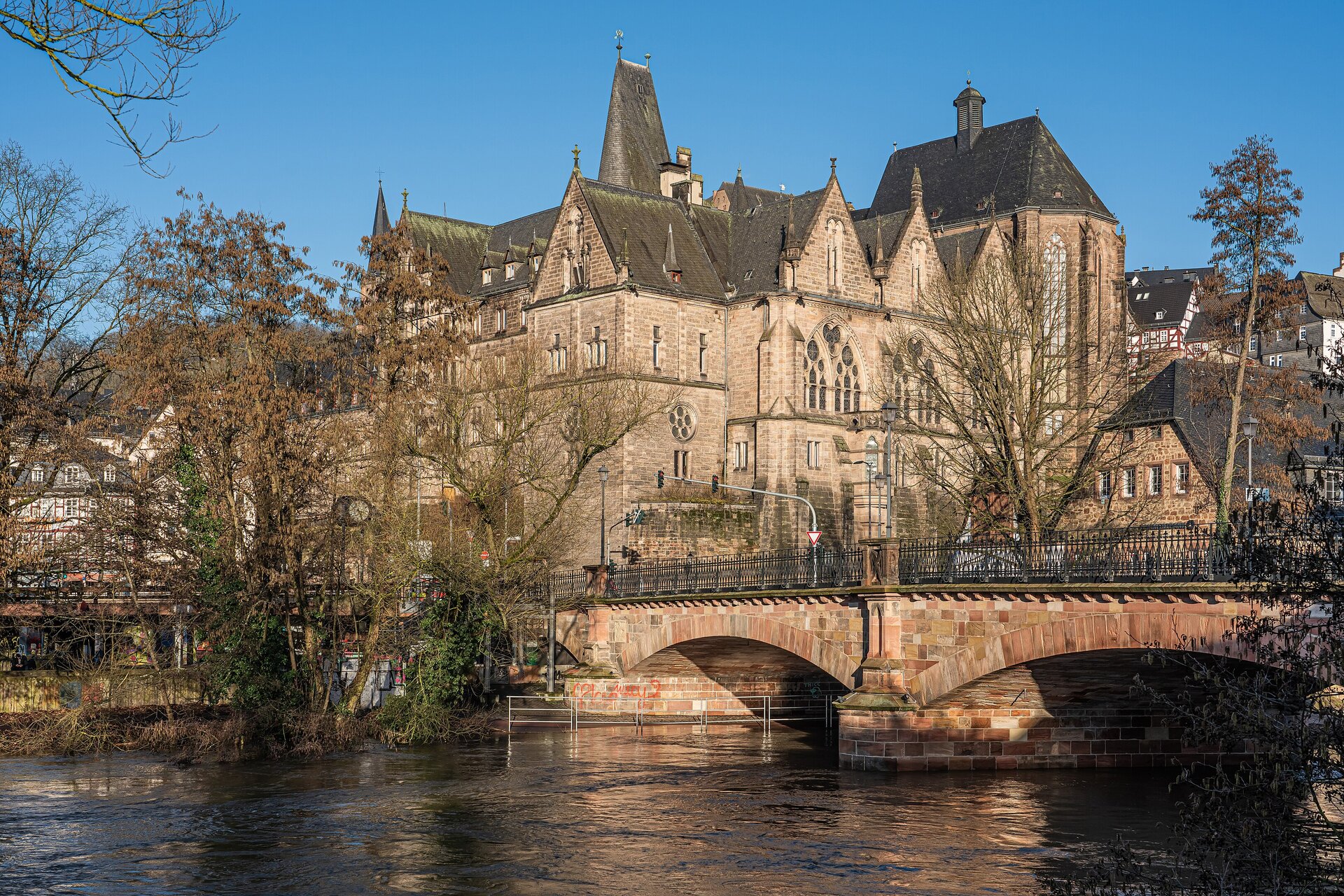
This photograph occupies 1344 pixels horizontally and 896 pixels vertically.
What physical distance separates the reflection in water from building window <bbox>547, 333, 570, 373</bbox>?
2970cm

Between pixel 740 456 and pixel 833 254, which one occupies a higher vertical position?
pixel 833 254

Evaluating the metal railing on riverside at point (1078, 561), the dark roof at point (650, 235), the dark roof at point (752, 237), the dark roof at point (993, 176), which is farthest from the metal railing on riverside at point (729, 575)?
the dark roof at point (993, 176)

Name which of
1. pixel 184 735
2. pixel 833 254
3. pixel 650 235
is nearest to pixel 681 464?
pixel 650 235

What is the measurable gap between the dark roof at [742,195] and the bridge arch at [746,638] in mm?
36708

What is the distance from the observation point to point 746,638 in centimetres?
3762

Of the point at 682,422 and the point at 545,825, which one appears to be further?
the point at 682,422

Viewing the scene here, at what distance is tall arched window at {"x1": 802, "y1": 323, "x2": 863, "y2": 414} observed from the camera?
6325cm

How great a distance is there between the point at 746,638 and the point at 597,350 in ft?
88.4

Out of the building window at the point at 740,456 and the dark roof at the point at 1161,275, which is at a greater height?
the dark roof at the point at 1161,275

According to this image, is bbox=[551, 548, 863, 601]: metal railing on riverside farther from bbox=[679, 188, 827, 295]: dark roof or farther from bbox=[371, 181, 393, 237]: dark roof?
bbox=[371, 181, 393, 237]: dark roof

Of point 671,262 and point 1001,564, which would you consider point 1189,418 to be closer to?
point 671,262

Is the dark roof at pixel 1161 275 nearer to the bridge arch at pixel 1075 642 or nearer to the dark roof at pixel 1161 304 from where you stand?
the dark roof at pixel 1161 304

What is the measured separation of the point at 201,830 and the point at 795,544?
125 ft

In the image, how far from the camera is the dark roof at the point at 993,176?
7600 cm
